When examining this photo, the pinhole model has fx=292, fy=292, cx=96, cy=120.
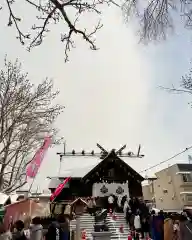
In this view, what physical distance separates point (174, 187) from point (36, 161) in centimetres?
3133

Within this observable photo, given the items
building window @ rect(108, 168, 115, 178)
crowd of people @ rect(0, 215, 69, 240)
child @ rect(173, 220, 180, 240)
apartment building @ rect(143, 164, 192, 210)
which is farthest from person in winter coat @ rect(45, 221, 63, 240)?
apartment building @ rect(143, 164, 192, 210)

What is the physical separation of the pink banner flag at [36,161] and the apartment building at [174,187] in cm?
2567

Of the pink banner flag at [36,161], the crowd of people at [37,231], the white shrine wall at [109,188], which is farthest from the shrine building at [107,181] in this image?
the crowd of people at [37,231]

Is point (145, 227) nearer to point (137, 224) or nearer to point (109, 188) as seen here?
point (137, 224)

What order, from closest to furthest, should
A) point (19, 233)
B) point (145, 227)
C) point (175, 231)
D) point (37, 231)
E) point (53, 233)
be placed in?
point (19, 233) → point (53, 233) → point (37, 231) → point (175, 231) → point (145, 227)

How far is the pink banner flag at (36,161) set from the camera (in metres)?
18.6

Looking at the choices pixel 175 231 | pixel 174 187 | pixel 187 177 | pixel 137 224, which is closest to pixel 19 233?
pixel 175 231

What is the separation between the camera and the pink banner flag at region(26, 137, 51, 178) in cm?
1859

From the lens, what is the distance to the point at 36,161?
19000mm

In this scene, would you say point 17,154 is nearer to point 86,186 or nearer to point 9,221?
point 9,221

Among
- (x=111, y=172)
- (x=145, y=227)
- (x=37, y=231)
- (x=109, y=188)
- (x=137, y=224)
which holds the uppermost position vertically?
(x=111, y=172)

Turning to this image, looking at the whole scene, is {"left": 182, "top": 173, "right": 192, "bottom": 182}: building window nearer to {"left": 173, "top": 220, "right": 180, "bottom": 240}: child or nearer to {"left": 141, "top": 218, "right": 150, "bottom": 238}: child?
{"left": 141, "top": 218, "right": 150, "bottom": 238}: child

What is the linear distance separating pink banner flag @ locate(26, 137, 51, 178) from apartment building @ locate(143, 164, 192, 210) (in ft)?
84.2

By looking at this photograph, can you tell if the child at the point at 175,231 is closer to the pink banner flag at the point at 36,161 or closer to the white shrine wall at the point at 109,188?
the pink banner flag at the point at 36,161
